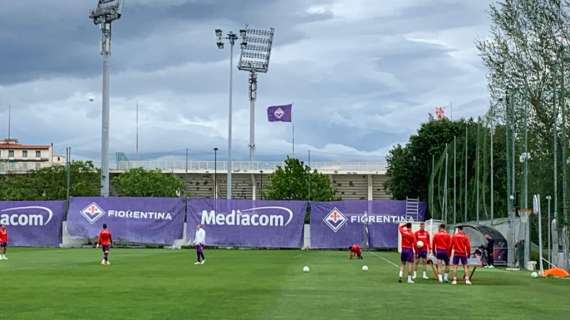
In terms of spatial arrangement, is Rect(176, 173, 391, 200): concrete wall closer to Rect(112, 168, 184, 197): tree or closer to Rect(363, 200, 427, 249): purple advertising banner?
Rect(112, 168, 184, 197): tree

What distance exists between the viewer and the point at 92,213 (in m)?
55.5

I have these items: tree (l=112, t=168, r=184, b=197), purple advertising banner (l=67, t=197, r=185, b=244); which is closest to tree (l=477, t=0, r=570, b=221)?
purple advertising banner (l=67, t=197, r=185, b=244)

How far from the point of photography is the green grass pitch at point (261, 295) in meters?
16.1

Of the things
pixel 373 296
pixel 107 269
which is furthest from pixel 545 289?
pixel 107 269

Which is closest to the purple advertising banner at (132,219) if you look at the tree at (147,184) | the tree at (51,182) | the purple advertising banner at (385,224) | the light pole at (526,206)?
the purple advertising banner at (385,224)

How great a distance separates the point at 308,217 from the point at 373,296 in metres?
35.6

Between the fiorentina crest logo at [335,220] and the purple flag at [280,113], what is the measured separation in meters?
29.3

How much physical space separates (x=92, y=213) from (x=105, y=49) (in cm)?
1696

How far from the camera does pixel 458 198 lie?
165 ft

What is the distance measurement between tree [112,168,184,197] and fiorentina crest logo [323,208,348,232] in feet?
139

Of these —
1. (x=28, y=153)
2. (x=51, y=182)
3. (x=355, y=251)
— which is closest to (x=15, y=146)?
(x=28, y=153)

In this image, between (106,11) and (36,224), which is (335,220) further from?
(106,11)

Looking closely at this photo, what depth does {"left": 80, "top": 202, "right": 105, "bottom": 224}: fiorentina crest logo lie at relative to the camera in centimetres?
5538

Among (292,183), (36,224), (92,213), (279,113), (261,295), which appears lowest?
(261,295)
